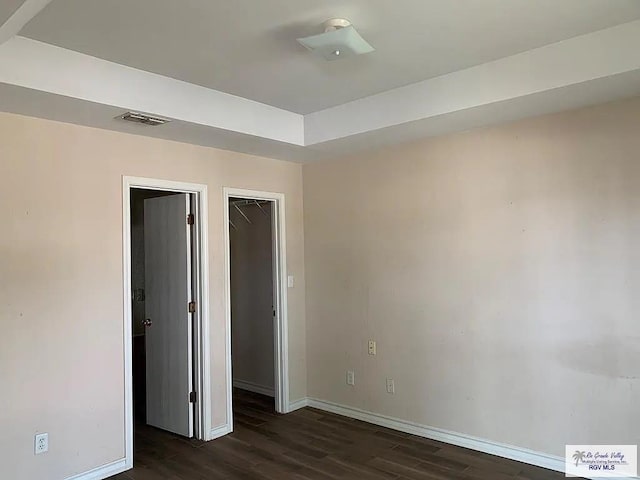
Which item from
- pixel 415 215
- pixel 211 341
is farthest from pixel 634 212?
pixel 211 341

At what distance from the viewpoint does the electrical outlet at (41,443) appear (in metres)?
3.06

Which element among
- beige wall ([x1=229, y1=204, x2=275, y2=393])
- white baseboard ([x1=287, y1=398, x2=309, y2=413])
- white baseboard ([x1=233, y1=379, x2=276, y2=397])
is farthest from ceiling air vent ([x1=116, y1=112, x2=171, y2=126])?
white baseboard ([x1=233, y1=379, x2=276, y2=397])

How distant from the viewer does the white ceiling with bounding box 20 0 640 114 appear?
92.7 inches

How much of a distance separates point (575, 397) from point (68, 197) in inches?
147

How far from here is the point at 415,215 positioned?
4.11m

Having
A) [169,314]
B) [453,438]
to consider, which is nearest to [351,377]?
[453,438]

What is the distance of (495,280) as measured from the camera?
3.64 m

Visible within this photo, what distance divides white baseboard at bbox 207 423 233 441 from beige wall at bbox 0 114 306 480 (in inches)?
31.4

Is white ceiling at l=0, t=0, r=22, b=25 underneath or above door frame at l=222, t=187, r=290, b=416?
above

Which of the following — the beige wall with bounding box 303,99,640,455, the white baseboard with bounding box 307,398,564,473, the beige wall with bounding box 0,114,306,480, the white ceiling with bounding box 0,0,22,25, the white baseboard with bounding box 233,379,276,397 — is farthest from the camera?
the white baseboard with bounding box 233,379,276,397

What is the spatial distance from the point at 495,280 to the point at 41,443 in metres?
3.34

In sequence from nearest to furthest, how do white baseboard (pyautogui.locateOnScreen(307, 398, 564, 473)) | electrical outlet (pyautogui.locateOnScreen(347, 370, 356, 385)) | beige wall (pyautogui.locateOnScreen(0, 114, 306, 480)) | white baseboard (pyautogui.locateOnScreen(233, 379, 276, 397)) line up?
1. beige wall (pyautogui.locateOnScreen(0, 114, 306, 480))
2. white baseboard (pyautogui.locateOnScreen(307, 398, 564, 473))
3. electrical outlet (pyautogui.locateOnScreen(347, 370, 356, 385))
4. white baseboard (pyautogui.locateOnScreen(233, 379, 276, 397))

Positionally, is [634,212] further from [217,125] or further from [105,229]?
[105,229]

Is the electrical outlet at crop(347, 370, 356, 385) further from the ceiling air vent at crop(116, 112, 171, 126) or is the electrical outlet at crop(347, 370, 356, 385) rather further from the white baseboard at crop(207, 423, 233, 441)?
the ceiling air vent at crop(116, 112, 171, 126)
